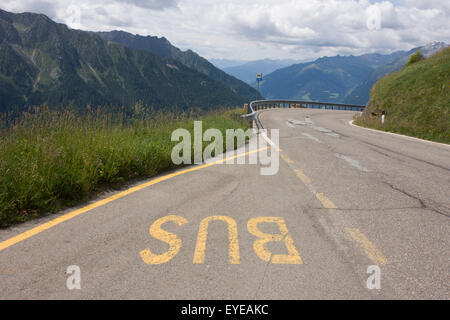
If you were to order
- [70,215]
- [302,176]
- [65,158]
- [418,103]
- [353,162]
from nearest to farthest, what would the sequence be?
[70,215]
[65,158]
[302,176]
[353,162]
[418,103]

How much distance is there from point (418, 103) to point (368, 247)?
66.7ft

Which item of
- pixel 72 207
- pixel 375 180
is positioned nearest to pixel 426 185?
pixel 375 180

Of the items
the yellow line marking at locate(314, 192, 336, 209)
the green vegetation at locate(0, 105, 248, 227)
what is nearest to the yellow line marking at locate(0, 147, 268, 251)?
the green vegetation at locate(0, 105, 248, 227)

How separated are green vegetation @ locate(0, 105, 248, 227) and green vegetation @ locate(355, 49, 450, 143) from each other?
44.6 ft

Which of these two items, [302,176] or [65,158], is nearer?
[65,158]

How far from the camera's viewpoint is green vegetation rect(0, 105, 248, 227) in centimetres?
434

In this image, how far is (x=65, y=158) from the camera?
548 centimetres

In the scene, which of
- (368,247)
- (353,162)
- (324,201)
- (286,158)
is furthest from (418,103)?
(368,247)

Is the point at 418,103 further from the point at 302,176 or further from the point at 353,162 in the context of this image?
the point at 302,176

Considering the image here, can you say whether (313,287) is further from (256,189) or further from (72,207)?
(72,207)

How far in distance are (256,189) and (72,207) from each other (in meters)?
2.93

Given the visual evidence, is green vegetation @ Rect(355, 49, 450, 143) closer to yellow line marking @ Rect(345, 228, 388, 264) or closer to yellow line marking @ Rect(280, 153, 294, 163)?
yellow line marking @ Rect(280, 153, 294, 163)

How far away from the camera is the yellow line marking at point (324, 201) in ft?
15.8
